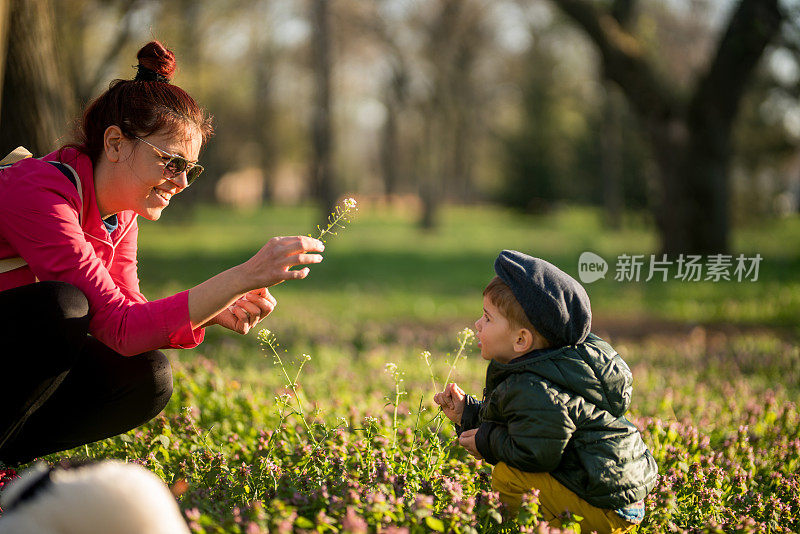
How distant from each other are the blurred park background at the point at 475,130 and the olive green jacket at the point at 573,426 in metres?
2.14

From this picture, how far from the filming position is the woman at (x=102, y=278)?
8.39ft

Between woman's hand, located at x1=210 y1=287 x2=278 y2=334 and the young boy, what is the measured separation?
932mm

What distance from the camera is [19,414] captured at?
2684 millimetres

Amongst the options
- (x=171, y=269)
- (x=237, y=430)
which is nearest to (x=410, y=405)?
(x=237, y=430)

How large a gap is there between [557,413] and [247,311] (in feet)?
4.35

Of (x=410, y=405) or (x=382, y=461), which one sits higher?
(x=382, y=461)

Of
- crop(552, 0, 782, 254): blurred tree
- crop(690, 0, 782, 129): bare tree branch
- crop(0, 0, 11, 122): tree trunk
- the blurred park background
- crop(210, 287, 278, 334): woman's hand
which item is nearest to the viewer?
crop(210, 287, 278, 334): woman's hand

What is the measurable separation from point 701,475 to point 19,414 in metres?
2.59

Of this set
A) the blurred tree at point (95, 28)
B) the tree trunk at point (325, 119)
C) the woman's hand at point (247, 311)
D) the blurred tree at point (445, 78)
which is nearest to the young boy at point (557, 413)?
the woman's hand at point (247, 311)

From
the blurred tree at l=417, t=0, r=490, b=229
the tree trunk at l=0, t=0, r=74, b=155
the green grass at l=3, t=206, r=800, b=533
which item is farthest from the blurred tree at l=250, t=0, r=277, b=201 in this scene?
the tree trunk at l=0, t=0, r=74, b=155

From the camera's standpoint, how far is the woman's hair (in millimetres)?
2775

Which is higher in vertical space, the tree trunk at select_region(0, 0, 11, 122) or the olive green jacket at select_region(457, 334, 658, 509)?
the tree trunk at select_region(0, 0, 11, 122)

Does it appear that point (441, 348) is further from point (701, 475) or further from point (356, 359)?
point (701, 475)

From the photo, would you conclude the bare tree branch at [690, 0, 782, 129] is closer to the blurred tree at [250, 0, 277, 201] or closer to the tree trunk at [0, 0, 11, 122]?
the tree trunk at [0, 0, 11, 122]
